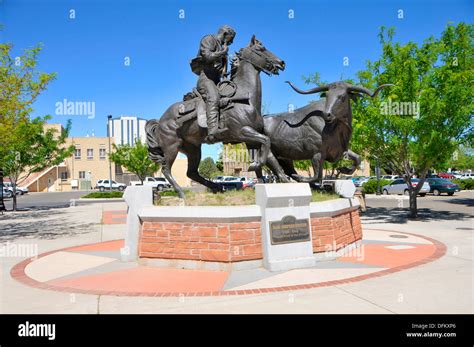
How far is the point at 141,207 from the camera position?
819 centimetres

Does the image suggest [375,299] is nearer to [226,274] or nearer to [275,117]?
[226,274]

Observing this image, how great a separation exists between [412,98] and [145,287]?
477 inches

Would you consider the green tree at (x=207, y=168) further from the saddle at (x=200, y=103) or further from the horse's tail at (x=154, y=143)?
the saddle at (x=200, y=103)

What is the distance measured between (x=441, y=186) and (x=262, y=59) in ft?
98.3

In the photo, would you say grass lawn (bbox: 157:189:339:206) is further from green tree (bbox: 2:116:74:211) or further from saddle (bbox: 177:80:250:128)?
green tree (bbox: 2:116:74:211)

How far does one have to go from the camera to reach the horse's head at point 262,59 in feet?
28.5

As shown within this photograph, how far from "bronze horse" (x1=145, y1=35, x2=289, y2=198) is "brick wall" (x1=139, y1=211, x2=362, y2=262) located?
1326 millimetres

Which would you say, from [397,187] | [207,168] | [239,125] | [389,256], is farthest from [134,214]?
A: [207,168]

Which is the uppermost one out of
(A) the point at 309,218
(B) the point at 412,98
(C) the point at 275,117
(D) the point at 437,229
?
(B) the point at 412,98

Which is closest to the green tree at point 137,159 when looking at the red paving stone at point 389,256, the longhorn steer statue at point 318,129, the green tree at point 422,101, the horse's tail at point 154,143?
the green tree at point 422,101

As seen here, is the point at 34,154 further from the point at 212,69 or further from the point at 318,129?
the point at 318,129

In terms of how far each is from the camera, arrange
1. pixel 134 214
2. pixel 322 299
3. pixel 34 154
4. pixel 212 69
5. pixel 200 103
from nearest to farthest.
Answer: pixel 322 299 → pixel 134 214 → pixel 200 103 → pixel 212 69 → pixel 34 154

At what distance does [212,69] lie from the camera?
8961 mm
